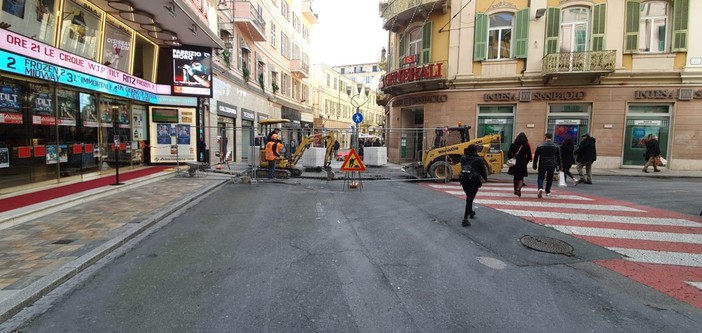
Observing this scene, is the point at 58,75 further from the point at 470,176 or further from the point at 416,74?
the point at 416,74

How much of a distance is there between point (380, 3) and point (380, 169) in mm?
16336

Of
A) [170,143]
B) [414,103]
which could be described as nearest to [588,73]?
[414,103]

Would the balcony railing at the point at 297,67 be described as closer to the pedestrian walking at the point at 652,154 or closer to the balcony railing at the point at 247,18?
the balcony railing at the point at 247,18

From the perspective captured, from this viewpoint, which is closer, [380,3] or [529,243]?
[529,243]

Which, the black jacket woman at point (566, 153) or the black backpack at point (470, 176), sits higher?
the black jacket woman at point (566, 153)

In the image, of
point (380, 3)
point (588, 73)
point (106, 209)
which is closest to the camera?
point (106, 209)

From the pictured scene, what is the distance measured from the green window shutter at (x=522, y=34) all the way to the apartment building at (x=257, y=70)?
12.0 metres

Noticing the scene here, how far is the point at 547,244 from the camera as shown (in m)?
5.55

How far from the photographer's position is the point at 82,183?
10.0 m

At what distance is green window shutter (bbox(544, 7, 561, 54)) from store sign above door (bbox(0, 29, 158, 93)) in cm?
1872

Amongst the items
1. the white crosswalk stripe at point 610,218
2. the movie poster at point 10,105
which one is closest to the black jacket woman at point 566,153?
the white crosswalk stripe at point 610,218

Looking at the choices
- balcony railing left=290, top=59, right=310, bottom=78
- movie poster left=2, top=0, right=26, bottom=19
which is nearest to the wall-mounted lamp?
movie poster left=2, top=0, right=26, bottom=19

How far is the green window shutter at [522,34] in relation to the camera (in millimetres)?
18656

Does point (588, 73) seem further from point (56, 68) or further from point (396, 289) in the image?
point (56, 68)
